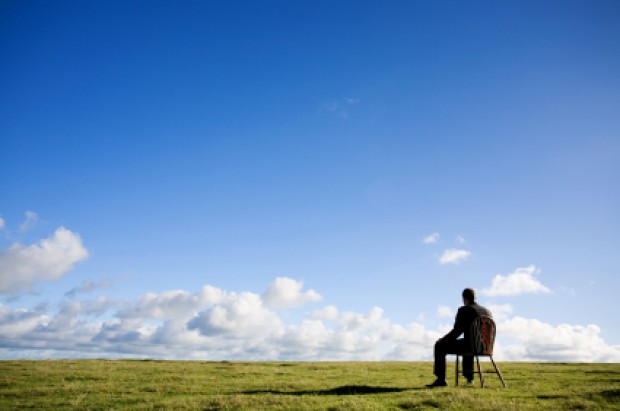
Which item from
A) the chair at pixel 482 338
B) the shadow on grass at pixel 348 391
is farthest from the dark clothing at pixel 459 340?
the shadow on grass at pixel 348 391

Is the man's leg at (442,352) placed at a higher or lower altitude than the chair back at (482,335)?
lower

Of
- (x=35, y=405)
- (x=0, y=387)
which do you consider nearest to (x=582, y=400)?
(x=35, y=405)

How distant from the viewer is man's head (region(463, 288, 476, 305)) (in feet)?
45.6

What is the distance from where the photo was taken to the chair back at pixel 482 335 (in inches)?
509

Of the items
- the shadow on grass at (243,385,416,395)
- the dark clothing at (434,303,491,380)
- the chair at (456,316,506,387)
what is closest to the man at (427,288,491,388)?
the dark clothing at (434,303,491,380)

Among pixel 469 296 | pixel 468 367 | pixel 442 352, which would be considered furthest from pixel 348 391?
pixel 469 296

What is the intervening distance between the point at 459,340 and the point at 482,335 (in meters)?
0.79

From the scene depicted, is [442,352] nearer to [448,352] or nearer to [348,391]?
[448,352]

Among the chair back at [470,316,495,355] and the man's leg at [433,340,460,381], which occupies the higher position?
the chair back at [470,316,495,355]

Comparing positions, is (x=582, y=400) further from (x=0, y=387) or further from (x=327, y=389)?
(x=0, y=387)

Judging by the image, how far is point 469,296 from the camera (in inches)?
549

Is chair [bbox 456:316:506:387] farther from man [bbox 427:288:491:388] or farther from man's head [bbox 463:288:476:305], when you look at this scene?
man's head [bbox 463:288:476:305]

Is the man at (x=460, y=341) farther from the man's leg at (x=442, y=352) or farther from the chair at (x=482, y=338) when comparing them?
the chair at (x=482, y=338)

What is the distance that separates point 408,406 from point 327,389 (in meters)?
4.55
